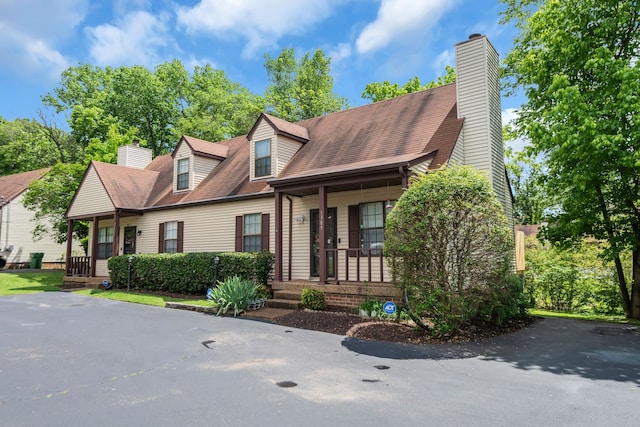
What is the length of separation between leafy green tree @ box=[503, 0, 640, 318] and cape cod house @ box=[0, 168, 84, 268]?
27788mm

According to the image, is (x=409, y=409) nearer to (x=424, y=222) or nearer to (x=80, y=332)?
(x=424, y=222)

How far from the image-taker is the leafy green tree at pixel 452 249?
7457 millimetres

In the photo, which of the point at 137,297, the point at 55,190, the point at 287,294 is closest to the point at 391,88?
the point at 287,294

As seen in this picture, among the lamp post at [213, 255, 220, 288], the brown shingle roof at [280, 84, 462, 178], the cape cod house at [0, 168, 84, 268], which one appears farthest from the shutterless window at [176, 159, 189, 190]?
the cape cod house at [0, 168, 84, 268]

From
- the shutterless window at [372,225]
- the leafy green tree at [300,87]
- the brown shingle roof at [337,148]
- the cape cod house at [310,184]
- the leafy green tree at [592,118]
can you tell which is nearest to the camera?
the leafy green tree at [592,118]

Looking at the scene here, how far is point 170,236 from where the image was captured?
16625 mm

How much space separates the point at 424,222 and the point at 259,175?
8470 millimetres

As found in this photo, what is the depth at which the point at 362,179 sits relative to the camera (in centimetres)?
1011

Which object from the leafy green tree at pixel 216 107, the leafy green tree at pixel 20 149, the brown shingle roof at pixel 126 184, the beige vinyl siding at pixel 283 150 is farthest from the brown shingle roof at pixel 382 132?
the leafy green tree at pixel 20 149

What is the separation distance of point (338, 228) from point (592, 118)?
7095mm

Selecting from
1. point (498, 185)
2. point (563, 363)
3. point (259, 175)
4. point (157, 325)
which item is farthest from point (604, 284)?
point (157, 325)

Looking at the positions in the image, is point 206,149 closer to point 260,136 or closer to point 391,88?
point 260,136

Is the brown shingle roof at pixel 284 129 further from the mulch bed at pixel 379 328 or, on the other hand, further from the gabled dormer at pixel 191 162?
the mulch bed at pixel 379 328

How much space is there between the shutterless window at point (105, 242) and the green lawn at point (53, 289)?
2.19 meters
